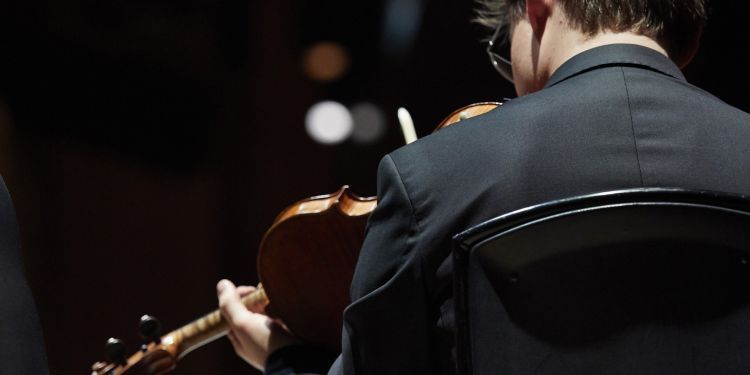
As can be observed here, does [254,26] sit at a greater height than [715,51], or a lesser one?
greater

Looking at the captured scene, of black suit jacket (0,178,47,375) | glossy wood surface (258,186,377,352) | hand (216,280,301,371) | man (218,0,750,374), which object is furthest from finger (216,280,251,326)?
man (218,0,750,374)

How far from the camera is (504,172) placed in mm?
1122

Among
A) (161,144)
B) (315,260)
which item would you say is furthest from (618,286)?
(161,144)

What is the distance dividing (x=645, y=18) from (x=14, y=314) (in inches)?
35.9

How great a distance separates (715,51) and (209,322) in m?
1.72

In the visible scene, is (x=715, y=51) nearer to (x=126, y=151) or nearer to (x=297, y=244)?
(x=297, y=244)

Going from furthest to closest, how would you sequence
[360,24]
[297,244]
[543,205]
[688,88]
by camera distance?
[360,24] → [297,244] → [688,88] → [543,205]

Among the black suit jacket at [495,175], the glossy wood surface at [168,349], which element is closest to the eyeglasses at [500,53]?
the black suit jacket at [495,175]

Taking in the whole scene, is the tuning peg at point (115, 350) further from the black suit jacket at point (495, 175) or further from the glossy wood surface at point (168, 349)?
the black suit jacket at point (495, 175)

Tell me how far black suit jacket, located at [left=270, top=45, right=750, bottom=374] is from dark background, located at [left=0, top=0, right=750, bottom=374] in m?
2.68

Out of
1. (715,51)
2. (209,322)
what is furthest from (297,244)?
(715,51)

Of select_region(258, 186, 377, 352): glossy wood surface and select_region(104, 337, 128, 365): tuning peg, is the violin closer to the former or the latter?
select_region(258, 186, 377, 352): glossy wood surface

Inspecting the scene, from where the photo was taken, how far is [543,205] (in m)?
0.99

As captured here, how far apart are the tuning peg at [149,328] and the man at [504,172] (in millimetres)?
822
